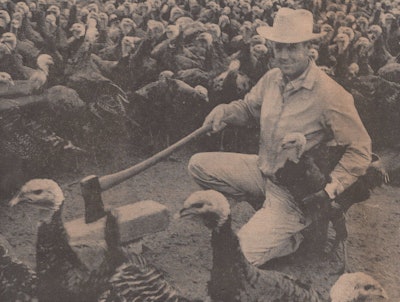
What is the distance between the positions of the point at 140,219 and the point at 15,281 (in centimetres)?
61

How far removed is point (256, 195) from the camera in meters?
2.98

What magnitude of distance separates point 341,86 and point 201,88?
2.34 ft

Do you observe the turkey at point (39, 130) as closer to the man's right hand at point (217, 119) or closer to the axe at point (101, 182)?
the axe at point (101, 182)

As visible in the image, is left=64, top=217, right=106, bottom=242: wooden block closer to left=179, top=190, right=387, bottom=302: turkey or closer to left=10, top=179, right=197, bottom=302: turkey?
left=10, top=179, right=197, bottom=302: turkey

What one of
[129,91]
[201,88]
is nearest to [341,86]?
[201,88]

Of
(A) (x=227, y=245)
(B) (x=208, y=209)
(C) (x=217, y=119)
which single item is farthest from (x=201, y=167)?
(A) (x=227, y=245)

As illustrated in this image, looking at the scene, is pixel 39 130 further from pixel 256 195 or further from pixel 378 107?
pixel 378 107

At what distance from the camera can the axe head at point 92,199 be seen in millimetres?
2764

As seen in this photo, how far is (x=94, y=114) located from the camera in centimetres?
298

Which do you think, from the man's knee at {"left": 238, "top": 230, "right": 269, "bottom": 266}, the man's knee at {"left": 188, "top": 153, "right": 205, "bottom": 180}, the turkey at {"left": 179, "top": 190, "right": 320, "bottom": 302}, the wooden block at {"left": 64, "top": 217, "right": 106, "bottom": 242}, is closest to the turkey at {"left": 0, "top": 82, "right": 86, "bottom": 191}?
the wooden block at {"left": 64, "top": 217, "right": 106, "bottom": 242}

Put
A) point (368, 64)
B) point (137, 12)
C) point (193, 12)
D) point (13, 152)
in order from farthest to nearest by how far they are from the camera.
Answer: point (193, 12) < point (137, 12) < point (368, 64) < point (13, 152)

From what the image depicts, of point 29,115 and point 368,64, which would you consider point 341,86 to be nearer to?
point 368,64

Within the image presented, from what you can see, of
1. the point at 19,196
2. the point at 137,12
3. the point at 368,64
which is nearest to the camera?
the point at 19,196

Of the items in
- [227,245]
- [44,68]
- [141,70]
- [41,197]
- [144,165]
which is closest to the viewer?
[41,197]
